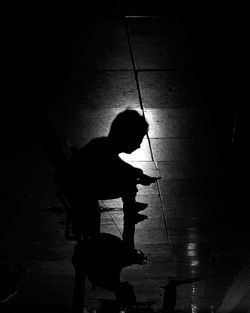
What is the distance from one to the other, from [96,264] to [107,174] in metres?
0.40

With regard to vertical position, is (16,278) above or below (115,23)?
below

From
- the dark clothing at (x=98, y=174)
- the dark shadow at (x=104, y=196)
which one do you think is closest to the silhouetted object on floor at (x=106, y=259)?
the dark shadow at (x=104, y=196)

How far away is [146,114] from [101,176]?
211cm

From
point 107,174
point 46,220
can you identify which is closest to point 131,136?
point 107,174

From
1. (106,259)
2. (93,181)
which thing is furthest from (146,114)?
(106,259)

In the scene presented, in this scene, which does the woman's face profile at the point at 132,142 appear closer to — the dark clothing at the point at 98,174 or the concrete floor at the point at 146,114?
the dark clothing at the point at 98,174

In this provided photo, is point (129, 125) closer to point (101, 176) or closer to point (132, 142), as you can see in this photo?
point (132, 142)

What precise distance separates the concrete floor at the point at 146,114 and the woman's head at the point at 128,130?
335mm

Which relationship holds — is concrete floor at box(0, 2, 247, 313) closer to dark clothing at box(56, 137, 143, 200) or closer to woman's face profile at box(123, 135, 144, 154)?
dark clothing at box(56, 137, 143, 200)

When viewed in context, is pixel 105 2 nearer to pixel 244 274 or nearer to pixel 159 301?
pixel 244 274

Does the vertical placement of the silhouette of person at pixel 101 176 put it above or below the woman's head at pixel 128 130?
below

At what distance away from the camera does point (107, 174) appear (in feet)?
5.86

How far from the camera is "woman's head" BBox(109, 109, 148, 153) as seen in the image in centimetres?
180

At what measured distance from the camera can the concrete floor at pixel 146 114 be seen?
A: 2.80 meters
